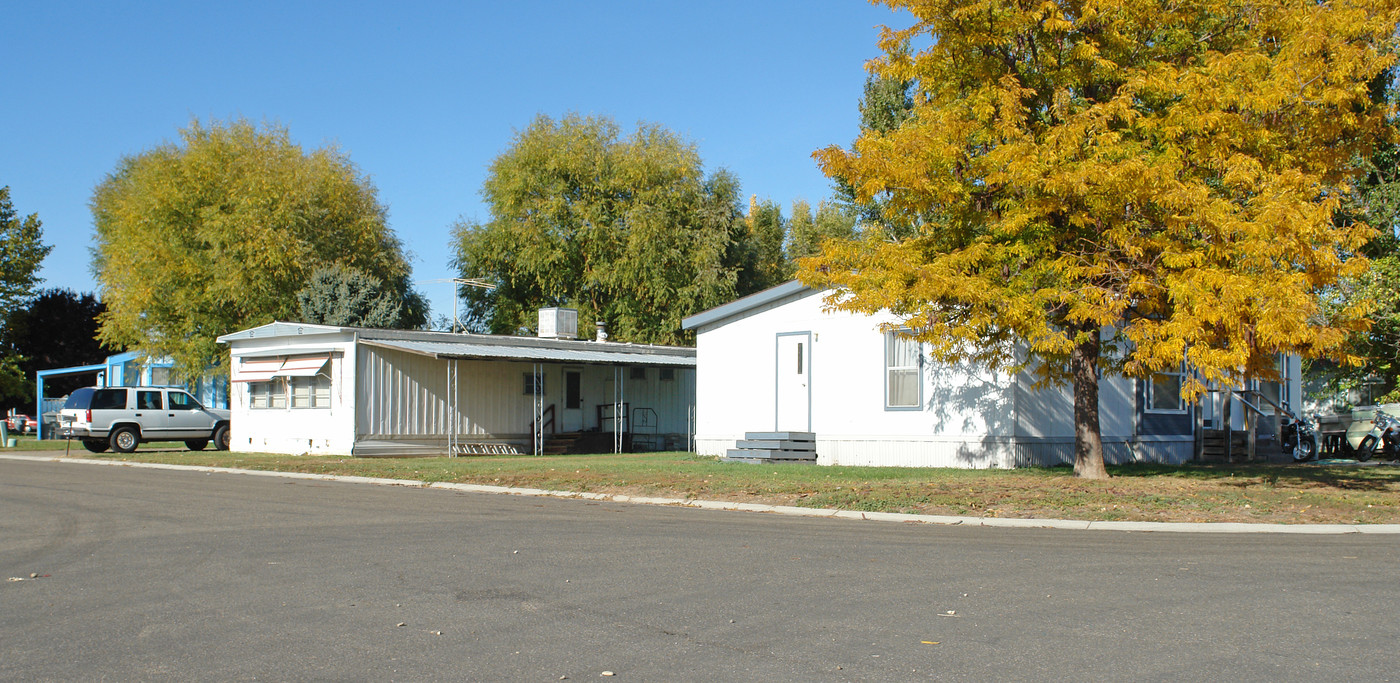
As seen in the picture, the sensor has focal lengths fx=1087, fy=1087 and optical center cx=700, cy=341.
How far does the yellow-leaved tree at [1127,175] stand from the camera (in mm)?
13227

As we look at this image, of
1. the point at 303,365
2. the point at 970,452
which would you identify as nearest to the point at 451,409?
the point at 303,365

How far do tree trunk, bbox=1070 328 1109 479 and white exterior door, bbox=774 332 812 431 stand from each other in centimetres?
623

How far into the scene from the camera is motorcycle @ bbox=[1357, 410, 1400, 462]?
2461cm

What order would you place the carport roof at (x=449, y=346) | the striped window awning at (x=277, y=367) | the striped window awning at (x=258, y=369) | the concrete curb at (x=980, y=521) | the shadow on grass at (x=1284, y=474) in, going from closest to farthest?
the concrete curb at (x=980, y=521) < the shadow on grass at (x=1284, y=474) < the carport roof at (x=449, y=346) < the striped window awning at (x=277, y=367) < the striped window awning at (x=258, y=369)

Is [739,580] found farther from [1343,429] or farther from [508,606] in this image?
[1343,429]

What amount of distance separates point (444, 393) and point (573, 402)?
4.43 metres

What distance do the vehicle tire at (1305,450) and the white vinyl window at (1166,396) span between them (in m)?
3.55

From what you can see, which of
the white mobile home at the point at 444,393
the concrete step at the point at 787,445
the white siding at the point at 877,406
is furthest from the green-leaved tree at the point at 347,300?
the concrete step at the point at 787,445

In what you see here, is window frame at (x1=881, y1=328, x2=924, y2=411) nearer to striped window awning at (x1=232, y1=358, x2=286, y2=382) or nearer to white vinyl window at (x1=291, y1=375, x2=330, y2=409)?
white vinyl window at (x1=291, y1=375, x2=330, y2=409)

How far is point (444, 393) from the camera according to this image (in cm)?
2728

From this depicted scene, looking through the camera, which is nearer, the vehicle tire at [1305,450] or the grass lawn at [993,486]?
the grass lawn at [993,486]

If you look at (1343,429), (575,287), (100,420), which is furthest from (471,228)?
(1343,429)

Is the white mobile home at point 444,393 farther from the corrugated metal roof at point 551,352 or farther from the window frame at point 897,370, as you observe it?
the window frame at point 897,370

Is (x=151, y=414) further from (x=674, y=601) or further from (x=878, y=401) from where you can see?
(x=674, y=601)
